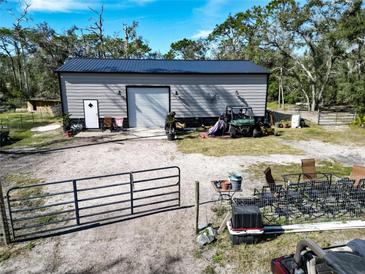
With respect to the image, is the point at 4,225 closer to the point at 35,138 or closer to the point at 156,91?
the point at 35,138

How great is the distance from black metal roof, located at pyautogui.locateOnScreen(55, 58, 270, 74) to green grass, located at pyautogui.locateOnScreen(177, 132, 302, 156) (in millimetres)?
4804

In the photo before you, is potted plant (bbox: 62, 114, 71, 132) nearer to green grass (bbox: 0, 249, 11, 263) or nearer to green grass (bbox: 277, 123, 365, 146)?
green grass (bbox: 0, 249, 11, 263)

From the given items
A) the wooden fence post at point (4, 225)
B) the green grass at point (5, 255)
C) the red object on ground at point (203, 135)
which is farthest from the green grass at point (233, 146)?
the green grass at point (5, 255)

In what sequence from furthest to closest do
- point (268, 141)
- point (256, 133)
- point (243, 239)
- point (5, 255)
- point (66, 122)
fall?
1. point (66, 122)
2. point (256, 133)
3. point (268, 141)
4. point (243, 239)
5. point (5, 255)

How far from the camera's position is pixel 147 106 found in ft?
52.7

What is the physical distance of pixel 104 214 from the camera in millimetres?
6047

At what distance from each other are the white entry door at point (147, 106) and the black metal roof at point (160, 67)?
1.22m

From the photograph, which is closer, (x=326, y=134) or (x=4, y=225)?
(x=4, y=225)

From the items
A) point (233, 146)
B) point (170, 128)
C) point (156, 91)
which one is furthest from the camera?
point (156, 91)

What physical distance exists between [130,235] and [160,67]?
43.6 feet

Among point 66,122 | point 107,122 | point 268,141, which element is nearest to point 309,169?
point 268,141

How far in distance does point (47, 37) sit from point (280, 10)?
95.3 ft

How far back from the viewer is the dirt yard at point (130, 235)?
439 cm

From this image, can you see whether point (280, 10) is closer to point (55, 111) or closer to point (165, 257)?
point (55, 111)
